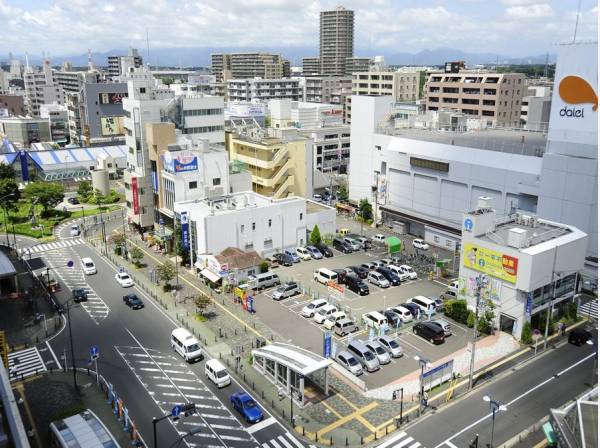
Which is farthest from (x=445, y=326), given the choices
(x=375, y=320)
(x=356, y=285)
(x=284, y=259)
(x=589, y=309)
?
(x=284, y=259)

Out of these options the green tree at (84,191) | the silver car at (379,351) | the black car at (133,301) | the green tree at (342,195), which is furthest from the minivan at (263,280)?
the green tree at (84,191)

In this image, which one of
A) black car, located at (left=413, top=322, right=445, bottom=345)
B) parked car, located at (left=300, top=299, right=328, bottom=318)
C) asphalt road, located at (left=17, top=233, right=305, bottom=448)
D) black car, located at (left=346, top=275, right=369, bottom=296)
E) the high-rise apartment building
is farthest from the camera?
the high-rise apartment building

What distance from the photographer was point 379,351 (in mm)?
33875

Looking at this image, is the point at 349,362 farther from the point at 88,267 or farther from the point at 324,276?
the point at 88,267

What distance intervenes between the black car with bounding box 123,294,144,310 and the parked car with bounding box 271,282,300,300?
35.7 ft

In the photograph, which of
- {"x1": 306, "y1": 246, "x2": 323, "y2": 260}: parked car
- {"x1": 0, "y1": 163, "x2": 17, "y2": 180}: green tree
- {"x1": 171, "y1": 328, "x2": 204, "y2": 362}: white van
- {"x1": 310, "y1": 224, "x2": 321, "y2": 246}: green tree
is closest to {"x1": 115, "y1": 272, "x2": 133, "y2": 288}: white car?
{"x1": 171, "y1": 328, "x2": 204, "y2": 362}: white van

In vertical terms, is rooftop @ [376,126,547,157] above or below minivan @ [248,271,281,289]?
above

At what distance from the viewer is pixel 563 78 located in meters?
45.9

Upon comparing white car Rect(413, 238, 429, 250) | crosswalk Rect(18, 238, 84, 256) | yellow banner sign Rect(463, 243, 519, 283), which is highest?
yellow banner sign Rect(463, 243, 519, 283)

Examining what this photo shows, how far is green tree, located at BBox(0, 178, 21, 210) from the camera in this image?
6918 centimetres

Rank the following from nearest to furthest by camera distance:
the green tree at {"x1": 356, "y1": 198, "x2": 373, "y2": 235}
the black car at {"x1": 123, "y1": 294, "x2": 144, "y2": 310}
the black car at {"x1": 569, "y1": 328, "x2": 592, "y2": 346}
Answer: the black car at {"x1": 569, "y1": 328, "x2": 592, "y2": 346} < the black car at {"x1": 123, "y1": 294, "x2": 144, "y2": 310} < the green tree at {"x1": 356, "y1": 198, "x2": 373, "y2": 235}

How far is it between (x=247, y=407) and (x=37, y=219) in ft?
177

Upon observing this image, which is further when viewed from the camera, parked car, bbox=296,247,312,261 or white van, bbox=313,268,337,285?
parked car, bbox=296,247,312,261

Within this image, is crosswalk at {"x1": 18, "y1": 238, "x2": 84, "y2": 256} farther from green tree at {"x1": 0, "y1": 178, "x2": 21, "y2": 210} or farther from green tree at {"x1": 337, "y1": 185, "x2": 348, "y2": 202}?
green tree at {"x1": 337, "y1": 185, "x2": 348, "y2": 202}
